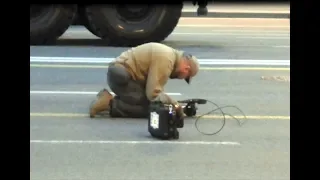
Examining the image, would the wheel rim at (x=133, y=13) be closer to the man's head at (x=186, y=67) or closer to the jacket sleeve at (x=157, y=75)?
the man's head at (x=186, y=67)

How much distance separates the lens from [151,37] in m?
13.4

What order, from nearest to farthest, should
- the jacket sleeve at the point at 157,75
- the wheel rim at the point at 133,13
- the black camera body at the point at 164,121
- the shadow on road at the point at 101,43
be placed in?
the black camera body at the point at 164,121 < the jacket sleeve at the point at 157,75 < the wheel rim at the point at 133,13 < the shadow on road at the point at 101,43

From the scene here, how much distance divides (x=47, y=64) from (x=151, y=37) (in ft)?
10.1

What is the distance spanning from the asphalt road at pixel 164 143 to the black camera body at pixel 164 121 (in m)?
0.11

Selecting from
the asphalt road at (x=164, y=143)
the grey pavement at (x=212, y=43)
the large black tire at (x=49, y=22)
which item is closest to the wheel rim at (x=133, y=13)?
the grey pavement at (x=212, y=43)

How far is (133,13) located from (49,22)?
5.41ft

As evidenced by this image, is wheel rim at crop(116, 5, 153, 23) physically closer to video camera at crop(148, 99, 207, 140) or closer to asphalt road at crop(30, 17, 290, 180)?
asphalt road at crop(30, 17, 290, 180)

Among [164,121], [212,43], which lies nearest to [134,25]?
[212,43]

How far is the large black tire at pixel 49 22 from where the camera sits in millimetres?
12867

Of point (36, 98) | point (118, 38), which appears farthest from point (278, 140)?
point (118, 38)

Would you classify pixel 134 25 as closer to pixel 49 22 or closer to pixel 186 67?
pixel 49 22
